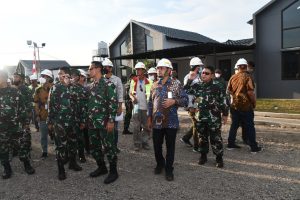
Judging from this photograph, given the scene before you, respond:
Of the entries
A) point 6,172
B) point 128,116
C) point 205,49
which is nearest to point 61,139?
point 6,172

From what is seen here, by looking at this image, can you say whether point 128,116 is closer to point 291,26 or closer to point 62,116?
point 62,116

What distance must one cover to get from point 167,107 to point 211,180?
134 cm

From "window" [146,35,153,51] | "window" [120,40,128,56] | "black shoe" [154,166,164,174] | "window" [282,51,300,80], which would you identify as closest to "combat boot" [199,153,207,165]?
"black shoe" [154,166,164,174]

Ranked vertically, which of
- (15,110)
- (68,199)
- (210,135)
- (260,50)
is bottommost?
(68,199)

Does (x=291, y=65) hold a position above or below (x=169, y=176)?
above

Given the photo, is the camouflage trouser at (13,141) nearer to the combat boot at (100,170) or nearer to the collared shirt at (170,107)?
the combat boot at (100,170)

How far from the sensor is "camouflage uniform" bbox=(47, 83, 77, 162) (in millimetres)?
4957

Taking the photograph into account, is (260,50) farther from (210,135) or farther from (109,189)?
(109,189)

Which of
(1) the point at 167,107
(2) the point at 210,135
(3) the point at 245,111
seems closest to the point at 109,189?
(1) the point at 167,107

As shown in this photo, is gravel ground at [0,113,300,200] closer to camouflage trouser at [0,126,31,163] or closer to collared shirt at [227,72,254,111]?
camouflage trouser at [0,126,31,163]

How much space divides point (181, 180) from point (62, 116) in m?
2.23

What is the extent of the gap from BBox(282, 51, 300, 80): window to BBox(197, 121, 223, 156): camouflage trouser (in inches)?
542

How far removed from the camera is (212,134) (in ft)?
17.0

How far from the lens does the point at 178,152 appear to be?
6.45 m
